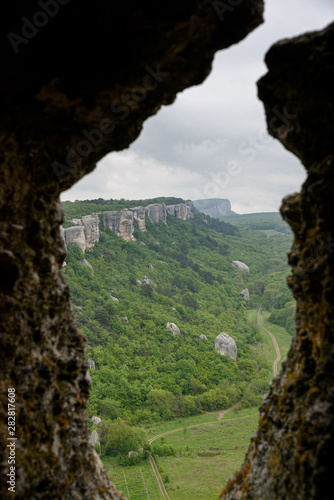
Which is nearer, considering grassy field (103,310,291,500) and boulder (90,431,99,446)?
grassy field (103,310,291,500)

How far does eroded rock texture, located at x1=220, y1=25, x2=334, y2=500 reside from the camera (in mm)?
5273

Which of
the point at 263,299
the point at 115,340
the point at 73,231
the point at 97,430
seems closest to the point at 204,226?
the point at 263,299

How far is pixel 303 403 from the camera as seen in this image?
588cm

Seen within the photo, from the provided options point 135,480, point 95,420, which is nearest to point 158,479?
point 135,480

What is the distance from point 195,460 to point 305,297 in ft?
126

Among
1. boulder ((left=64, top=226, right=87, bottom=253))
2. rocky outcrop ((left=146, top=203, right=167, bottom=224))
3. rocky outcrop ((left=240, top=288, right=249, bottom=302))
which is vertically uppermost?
rocky outcrop ((left=146, top=203, right=167, bottom=224))

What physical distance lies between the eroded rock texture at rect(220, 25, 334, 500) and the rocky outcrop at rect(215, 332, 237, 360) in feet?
194

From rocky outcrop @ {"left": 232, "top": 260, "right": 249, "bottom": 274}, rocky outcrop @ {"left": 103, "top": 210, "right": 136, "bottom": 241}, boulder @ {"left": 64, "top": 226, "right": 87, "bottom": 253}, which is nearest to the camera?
boulder @ {"left": 64, "top": 226, "right": 87, "bottom": 253}

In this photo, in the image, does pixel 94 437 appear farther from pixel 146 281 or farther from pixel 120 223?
pixel 120 223

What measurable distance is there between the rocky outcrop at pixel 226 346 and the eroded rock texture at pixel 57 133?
5952 cm

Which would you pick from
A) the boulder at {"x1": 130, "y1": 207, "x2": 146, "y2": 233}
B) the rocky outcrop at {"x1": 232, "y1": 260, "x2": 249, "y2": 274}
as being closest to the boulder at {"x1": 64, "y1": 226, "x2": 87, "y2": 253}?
the boulder at {"x1": 130, "y1": 207, "x2": 146, "y2": 233}

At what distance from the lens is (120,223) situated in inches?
3649

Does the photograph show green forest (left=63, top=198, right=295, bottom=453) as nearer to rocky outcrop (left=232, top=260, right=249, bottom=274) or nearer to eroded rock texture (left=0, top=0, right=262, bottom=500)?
rocky outcrop (left=232, top=260, right=249, bottom=274)

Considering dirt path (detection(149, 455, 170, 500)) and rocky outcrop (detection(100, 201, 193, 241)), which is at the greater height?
rocky outcrop (detection(100, 201, 193, 241))
